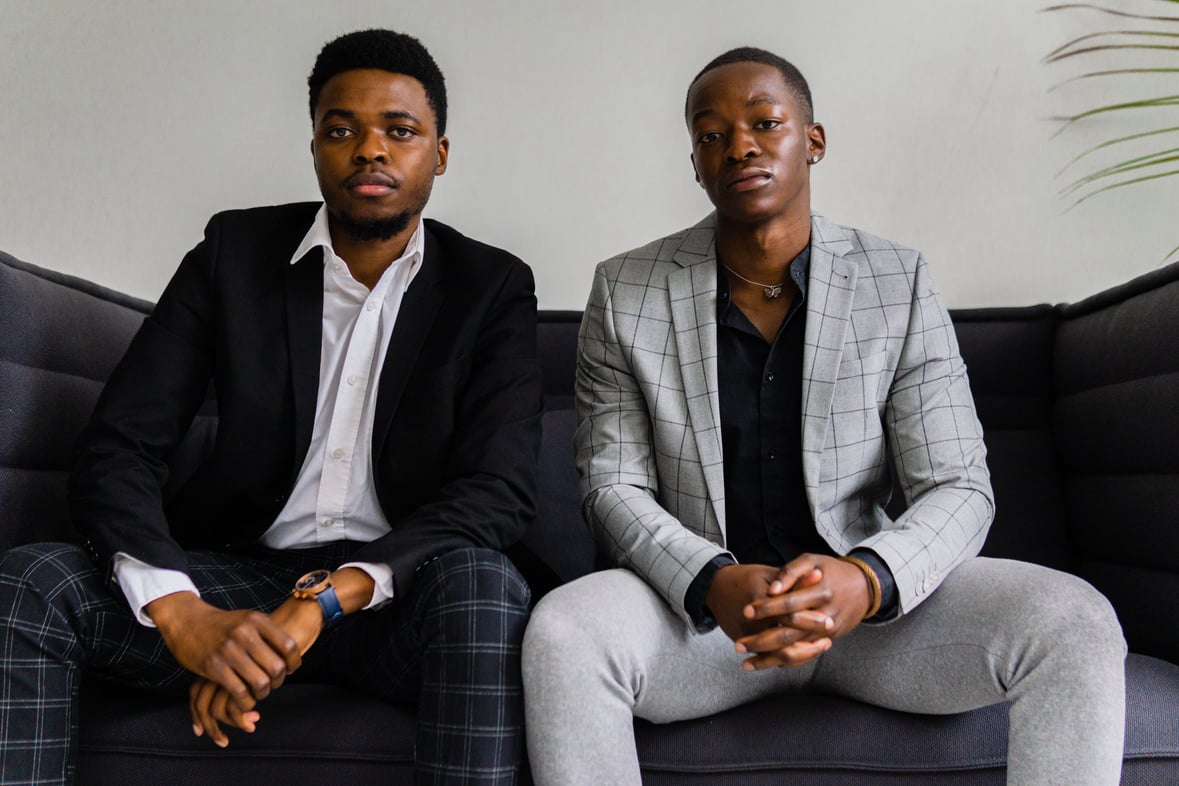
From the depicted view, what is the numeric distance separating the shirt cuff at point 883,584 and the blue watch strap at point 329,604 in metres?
0.69

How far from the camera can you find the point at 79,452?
1.44 metres

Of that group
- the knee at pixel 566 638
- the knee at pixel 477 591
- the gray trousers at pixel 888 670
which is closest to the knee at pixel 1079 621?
the gray trousers at pixel 888 670

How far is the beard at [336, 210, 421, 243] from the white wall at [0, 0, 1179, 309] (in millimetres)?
694

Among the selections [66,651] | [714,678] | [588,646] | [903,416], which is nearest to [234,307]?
[66,651]

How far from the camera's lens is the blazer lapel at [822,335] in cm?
149

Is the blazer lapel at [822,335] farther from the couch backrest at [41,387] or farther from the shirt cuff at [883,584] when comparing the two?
the couch backrest at [41,387]

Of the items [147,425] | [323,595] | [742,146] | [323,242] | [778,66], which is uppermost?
[778,66]

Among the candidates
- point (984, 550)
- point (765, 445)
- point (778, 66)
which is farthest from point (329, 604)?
point (984, 550)

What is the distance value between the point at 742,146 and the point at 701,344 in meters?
0.32

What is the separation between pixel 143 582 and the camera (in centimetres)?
130

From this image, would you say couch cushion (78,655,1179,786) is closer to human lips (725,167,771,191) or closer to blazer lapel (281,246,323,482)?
blazer lapel (281,246,323,482)

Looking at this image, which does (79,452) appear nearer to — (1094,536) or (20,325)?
(20,325)

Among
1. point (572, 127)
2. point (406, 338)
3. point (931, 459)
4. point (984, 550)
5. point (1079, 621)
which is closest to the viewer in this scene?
point (1079, 621)

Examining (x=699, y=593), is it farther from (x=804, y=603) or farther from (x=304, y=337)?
(x=304, y=337)
